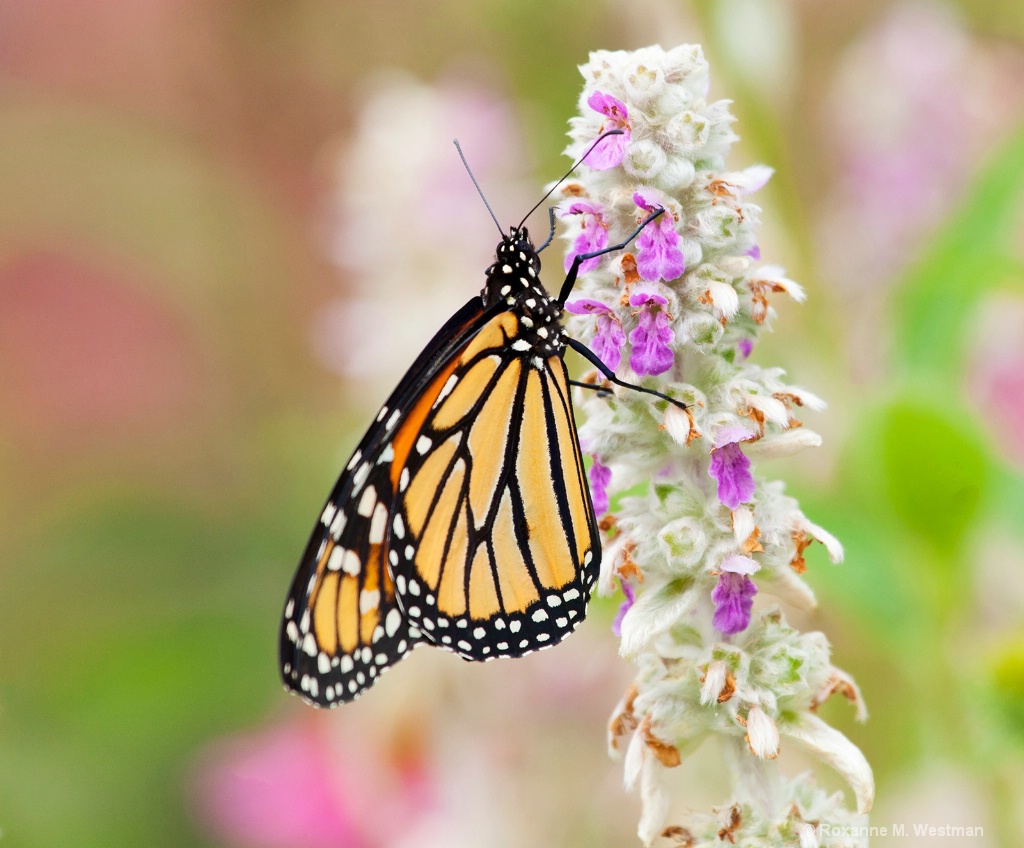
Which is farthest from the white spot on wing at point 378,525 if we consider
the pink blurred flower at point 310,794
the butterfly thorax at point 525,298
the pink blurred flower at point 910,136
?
the pink blurred flower at point 910,136

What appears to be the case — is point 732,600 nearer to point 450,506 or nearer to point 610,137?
point 610,137

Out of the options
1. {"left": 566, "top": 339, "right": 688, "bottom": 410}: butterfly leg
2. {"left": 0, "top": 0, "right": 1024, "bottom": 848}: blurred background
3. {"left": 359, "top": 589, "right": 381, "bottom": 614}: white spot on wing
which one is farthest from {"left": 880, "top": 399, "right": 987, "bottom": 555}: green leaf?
{"left": 359, "top": 589, "right": 381, "bottom": 614}: white spot on wing

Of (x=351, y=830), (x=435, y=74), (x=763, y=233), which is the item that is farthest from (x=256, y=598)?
(x=763, y=233)

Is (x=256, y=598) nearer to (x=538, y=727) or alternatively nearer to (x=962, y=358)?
(x=538, y=727)

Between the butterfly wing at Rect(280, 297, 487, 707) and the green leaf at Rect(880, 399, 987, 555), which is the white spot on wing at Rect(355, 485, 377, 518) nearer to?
the butterfly wing at Rect(280, 297, 487, 707)

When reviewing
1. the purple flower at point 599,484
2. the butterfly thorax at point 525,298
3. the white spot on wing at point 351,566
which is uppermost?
the butterfly thorax at point 525,298

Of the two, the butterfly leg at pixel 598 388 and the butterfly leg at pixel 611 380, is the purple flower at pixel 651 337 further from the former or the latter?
the butterfly leg at pixel 598 388

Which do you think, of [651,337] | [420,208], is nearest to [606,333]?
[651,337]
